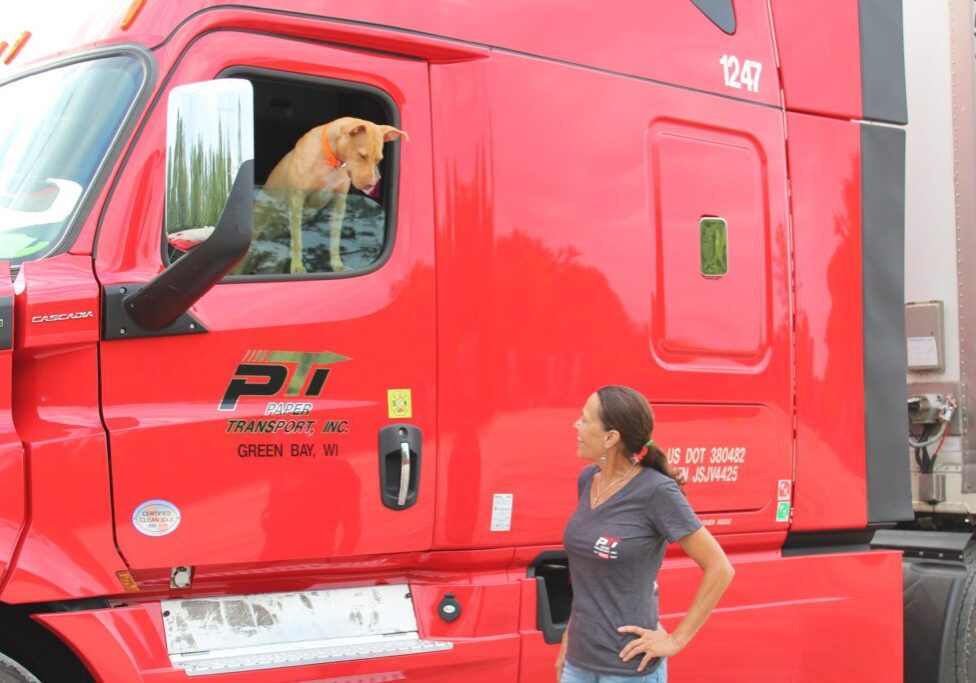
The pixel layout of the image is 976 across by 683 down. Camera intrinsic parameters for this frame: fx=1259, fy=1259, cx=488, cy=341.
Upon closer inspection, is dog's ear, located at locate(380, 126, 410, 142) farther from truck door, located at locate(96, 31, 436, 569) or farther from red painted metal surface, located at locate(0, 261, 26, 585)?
red painted metal surface, located at locate(0, 261, 26, 585)

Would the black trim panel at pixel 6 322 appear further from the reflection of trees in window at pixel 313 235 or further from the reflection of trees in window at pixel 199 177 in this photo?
the reflection of trees in window at pixel 313 235

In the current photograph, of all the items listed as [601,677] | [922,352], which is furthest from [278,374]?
[922,352]

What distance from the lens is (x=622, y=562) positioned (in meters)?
3.47

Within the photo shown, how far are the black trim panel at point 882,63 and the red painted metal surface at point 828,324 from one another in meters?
0.20

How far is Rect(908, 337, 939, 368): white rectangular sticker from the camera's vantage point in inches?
228

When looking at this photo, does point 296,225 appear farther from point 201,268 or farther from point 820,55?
point 820,55

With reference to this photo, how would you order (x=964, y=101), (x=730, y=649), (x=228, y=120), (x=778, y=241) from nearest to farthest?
(x=228, y=120) < (x=730, y=649) < (x=778, y=241) < (x=964, y=101)

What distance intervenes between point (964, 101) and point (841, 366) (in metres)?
1.59

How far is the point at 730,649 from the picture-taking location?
4684mm

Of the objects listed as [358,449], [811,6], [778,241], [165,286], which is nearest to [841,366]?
[778,241]

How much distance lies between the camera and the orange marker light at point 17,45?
4215mm

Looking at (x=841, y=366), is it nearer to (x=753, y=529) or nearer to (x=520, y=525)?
(x=753, y=529)

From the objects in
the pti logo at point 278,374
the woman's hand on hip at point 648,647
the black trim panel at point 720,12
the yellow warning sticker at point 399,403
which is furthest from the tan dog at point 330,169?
the black trim panel at point 720,12

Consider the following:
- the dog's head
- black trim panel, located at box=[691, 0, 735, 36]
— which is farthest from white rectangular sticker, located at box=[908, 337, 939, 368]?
the dog's head
